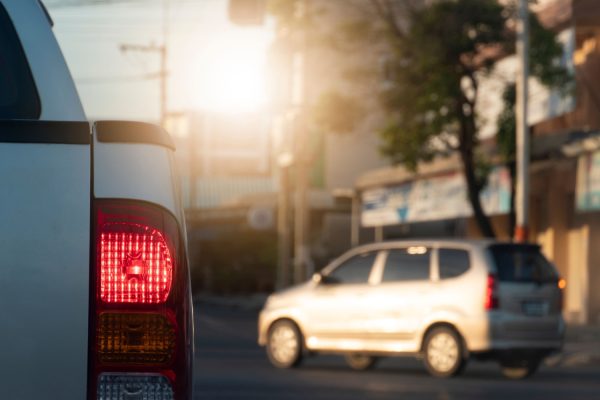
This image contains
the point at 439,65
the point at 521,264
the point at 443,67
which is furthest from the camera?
the point at 443,67

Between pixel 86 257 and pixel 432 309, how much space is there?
573 inches

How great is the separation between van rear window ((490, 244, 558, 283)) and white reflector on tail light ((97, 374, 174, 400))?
1442 centimetres

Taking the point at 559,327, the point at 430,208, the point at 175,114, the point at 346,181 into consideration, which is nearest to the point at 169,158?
the point at 559,327

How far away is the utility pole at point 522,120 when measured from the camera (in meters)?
→ 26.6

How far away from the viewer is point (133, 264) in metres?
3.44

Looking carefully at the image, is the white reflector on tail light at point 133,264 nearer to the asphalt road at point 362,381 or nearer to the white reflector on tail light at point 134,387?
the white reflector on tail light at point 134,387

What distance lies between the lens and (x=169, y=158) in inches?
139

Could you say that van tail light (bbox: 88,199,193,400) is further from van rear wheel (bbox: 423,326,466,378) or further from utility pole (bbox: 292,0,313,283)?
utility pole (bbox: 292,0,313,283)

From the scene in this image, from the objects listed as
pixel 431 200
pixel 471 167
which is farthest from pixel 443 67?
pixel 431 200

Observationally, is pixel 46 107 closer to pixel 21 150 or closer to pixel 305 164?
pixel 21 150

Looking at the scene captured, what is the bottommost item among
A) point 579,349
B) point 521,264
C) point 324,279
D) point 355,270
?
point 579,349

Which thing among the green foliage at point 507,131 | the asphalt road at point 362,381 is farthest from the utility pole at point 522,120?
the asphalt road at point 362,381

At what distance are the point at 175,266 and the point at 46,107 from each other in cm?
51

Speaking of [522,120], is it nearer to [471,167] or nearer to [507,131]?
[471,167]
